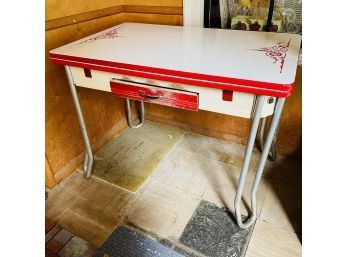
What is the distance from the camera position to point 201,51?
1101 millimetres

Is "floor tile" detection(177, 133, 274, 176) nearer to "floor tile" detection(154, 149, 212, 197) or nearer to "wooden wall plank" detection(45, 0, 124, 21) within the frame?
"floor tile" detection(154, 149, 212, 197)

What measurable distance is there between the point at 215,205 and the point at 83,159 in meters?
0.93

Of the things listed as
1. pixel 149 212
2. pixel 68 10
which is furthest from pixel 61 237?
pixel 68 10

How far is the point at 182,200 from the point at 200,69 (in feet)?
2.65

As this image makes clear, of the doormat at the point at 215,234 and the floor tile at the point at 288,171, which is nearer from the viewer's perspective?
the doormat at the point at 215,234

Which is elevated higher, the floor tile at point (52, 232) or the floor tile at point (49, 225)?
the floor tile at point (49, 225)

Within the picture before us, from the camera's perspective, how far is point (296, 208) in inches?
54.1

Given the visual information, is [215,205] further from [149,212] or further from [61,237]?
[61,237]

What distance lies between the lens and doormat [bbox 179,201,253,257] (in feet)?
3.92

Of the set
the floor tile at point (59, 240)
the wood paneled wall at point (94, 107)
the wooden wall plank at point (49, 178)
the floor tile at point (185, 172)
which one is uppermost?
the wood paneled wall at point (94, 107)

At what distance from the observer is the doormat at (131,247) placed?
119cm

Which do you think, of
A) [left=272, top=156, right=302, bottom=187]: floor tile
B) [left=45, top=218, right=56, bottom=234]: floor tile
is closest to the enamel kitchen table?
[left=272, top=156, right=302, bottom=187]: floor tile

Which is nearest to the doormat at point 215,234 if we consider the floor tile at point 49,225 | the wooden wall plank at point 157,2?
the floor tile at point 49,225

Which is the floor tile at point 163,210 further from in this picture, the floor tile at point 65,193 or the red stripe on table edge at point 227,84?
the red stripe on table edge at point 227,84
